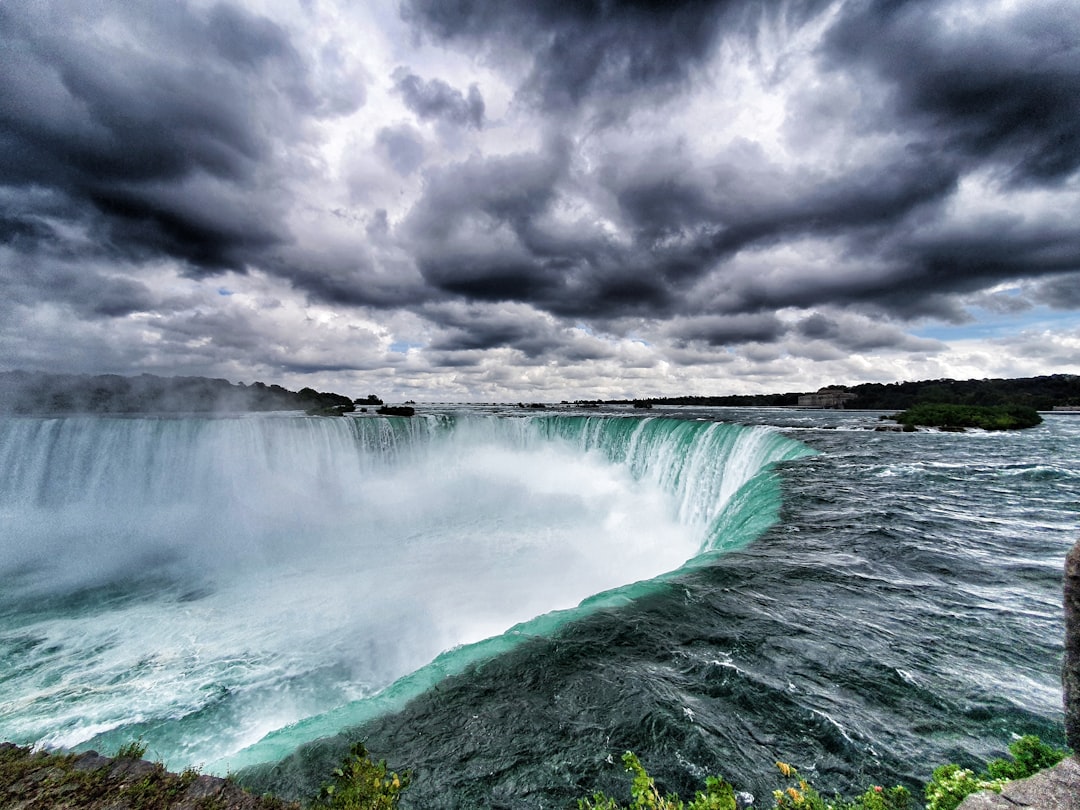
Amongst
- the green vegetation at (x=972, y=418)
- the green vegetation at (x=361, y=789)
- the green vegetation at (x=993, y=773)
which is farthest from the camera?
the green vegetation at (x=972, y=418)

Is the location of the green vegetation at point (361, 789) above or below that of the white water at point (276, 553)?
above

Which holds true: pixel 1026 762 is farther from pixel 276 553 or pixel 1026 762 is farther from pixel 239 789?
pixel 276 553

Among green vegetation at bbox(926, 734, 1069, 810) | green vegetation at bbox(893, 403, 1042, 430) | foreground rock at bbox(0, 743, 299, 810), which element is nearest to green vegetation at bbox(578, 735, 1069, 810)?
green vegetation at bbox(926, 734, 1069, 810)

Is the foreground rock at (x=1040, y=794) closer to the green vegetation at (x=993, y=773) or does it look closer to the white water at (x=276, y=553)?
the green vegetation at (x=993, y=773)

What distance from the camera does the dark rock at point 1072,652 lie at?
7.61ft

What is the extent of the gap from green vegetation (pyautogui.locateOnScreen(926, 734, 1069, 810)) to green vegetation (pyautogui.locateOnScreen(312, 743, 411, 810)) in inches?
130

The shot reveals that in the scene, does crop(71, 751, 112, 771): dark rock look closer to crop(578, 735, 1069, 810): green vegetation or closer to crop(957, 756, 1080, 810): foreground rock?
crop(578, 735, 1069, 810): green vegetation

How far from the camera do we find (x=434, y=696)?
480cm

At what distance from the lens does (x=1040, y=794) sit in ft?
7.18

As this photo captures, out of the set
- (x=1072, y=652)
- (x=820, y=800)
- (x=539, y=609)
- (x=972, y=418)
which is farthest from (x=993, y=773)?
(x=972, y=418)

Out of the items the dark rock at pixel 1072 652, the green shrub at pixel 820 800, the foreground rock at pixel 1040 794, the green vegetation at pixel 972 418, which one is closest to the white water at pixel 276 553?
the green shrub at pixel 820 800

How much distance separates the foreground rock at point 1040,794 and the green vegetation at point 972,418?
142ft

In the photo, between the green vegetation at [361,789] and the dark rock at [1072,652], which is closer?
the dark rock at [1072,652]

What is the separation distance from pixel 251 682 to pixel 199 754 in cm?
222
